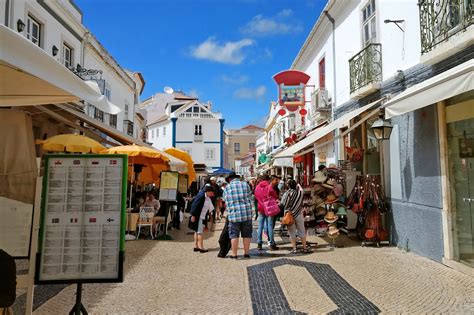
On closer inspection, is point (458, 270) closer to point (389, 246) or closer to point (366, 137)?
point (389, 246)

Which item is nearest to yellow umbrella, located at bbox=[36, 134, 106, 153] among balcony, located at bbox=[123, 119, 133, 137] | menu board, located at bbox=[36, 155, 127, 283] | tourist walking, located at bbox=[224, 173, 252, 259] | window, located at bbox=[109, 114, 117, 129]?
tourist walking, located at bbox=[224, 173, 252, 259]

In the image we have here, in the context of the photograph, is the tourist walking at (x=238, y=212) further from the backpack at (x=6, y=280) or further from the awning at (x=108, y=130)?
the backpack at (x=6, y=280)

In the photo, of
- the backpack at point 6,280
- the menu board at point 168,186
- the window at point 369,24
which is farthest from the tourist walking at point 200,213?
the window at point 369,24

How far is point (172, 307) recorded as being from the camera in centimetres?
468

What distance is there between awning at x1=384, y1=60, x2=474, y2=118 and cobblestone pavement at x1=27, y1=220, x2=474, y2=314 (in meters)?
2.90

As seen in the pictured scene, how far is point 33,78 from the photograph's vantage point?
3535 millimetres

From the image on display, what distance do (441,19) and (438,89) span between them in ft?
6.54

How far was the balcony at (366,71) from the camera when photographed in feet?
31.9

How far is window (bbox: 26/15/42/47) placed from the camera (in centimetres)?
1161

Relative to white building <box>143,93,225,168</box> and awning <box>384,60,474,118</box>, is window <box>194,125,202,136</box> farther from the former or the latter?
awning <box>384,60,474,118</box>

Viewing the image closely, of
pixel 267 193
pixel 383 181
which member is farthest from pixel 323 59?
pixel 267 193

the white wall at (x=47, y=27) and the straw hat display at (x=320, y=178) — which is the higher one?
the white wall at (x=47, y=27)

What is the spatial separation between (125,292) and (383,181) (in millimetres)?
6822

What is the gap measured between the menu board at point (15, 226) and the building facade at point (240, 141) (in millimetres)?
68181
